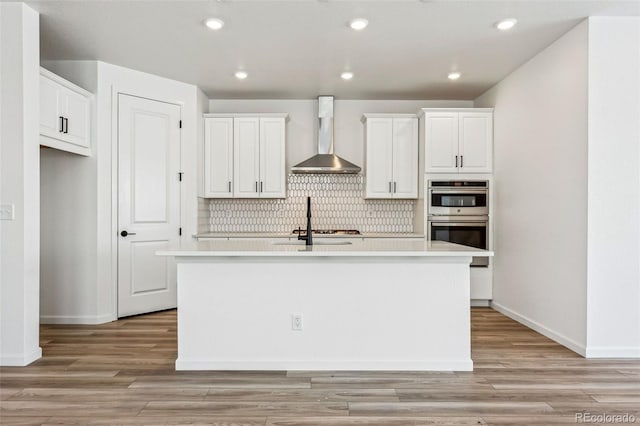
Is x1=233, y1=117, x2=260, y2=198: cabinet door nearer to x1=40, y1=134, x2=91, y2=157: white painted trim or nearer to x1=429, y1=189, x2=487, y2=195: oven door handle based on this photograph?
x1=40, y1=134, x2=91, y2=157: white painted trim

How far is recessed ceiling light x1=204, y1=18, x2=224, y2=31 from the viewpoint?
3422mm

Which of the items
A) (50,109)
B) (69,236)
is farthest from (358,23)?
(69,236)

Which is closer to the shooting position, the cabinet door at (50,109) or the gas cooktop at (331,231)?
the cabinet door at (50,109)

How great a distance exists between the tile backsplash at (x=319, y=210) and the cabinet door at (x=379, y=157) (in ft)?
1.33

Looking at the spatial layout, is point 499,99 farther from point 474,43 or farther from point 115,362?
point 115,362

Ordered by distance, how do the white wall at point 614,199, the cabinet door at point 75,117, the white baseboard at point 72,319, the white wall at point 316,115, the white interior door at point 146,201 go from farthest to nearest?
the white wall at point 316,115, the white interior door at point 146,201, the white baseboard at point 72,319, the cabinet door at point 75,117, the white wall at point 614,199

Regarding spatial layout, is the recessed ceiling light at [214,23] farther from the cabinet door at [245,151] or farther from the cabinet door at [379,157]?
the cabinet door at [379,157]

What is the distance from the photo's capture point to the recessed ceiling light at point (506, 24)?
3.42 meters

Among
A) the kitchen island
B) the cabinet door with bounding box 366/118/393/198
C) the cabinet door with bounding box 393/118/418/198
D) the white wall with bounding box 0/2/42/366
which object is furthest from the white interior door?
the cabinet door with bounding box 393/118/418/198

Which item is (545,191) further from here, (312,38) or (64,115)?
(64,115)

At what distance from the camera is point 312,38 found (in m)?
3.79

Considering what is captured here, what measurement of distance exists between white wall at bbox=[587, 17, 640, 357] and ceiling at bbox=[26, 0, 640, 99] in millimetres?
496
